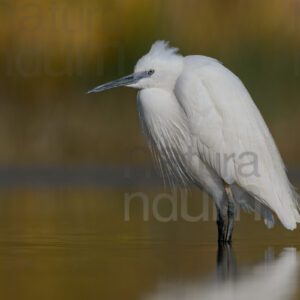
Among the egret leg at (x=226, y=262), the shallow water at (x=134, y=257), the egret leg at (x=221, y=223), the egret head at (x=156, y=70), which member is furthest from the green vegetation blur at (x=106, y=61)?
the egret leg at (x=226, y=262)

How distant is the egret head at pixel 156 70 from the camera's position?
7.89 meters

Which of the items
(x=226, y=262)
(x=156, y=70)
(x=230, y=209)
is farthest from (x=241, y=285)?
(x=156, y=70)

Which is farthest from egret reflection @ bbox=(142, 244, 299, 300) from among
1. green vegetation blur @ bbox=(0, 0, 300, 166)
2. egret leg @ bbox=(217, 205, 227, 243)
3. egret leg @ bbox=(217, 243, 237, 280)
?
green vegetation blur @ bbox=(0, 0, 300, 166)

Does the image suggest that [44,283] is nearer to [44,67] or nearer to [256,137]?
[256,137]

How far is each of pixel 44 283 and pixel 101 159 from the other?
32.0 ft

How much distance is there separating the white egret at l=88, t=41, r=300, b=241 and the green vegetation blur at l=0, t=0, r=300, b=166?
6.88 m

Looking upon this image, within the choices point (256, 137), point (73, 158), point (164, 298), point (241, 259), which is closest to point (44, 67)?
point (73, 158)

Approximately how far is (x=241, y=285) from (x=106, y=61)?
11.0m

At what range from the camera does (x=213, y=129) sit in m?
7.83

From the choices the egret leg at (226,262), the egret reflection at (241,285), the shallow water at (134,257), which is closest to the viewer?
the egret reflection at (241,285)

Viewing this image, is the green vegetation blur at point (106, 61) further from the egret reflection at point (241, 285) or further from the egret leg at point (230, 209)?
the egret reflection at point (241, 285)

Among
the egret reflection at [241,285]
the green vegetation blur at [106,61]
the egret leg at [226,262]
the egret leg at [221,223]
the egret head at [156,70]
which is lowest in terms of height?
the egret reflection at [241,285]

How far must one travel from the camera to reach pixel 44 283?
18.0 ft

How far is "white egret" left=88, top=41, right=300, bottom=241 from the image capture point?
7.79 meters
